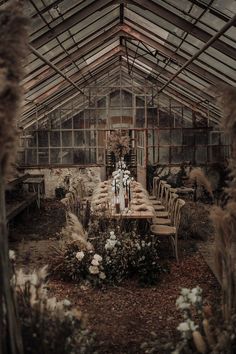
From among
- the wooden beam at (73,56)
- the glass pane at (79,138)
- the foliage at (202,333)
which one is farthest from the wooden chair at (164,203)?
the foliage at (202,333)

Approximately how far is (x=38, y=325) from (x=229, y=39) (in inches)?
173

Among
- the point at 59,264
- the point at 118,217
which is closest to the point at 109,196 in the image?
A: the point at 118,217

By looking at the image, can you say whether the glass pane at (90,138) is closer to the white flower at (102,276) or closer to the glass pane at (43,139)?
the glass pane at (43,139)

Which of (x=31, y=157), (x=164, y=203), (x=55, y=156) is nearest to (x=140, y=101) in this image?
(x=55, y=156)

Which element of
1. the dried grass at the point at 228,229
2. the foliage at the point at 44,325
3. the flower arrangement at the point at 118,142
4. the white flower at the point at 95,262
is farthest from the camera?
the flower arrangement at the point at 118,142

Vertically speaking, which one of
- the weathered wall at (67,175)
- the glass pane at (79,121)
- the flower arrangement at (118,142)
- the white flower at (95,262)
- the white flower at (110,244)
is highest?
the glass pane at (79,121)

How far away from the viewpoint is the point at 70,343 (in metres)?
3.00

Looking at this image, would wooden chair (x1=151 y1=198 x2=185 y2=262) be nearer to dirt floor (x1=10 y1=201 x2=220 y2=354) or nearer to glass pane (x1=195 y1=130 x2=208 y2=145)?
dirt floor (x1=10 y1=201 x2=220 y2=354)

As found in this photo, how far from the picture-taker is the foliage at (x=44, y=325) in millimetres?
2961

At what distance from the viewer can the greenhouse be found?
304 centimetres

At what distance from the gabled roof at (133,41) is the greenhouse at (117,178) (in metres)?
0.03

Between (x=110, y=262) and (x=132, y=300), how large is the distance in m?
0.74

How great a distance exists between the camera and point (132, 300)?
5164 millimetres

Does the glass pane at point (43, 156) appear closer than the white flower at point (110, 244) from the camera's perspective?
No
